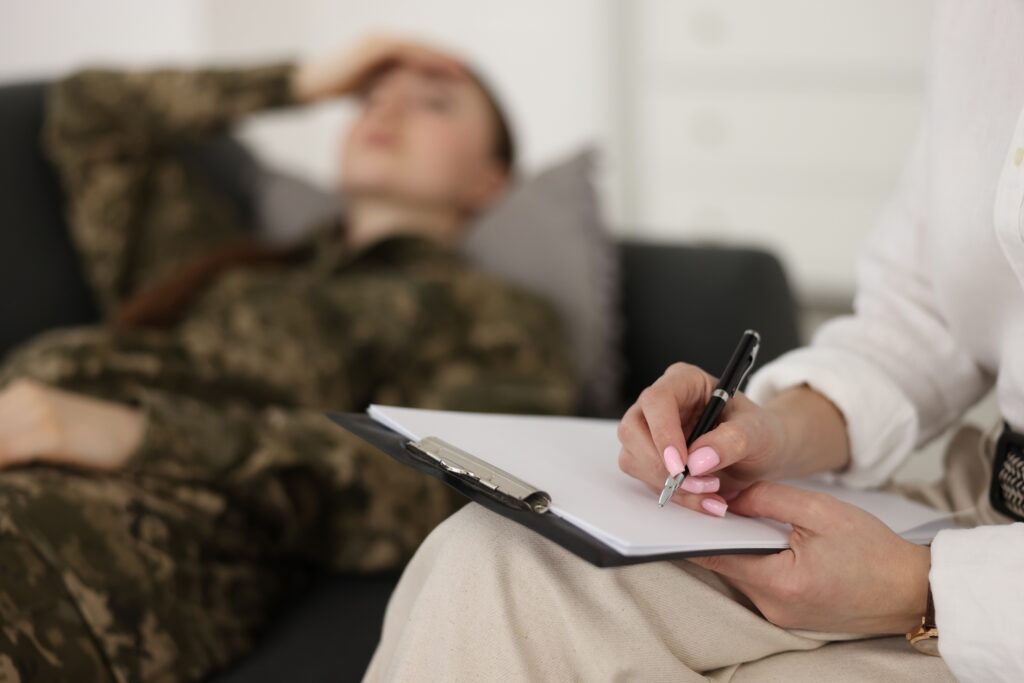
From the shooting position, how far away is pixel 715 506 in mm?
713

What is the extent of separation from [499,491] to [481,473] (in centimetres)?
2

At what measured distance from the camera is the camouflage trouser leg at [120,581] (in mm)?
919

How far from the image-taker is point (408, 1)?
142 inches

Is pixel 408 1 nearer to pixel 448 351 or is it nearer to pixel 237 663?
pixel 448 351

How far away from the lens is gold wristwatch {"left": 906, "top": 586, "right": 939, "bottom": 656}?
27.8 inches

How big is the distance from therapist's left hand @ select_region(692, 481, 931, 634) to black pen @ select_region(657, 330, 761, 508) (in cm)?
5

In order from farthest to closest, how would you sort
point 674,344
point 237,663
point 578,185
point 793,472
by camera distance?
1. point 578,185
2. point 674,344
3. point 237,663
4. point 793,472

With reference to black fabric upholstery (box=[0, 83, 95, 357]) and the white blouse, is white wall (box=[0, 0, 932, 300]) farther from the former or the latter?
the white blouse

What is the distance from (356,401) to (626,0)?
223 cm

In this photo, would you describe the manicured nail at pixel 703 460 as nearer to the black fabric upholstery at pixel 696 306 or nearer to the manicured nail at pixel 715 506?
the manicured nail at pixel 715 506

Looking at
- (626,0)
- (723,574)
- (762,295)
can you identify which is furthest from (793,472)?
(626,0)

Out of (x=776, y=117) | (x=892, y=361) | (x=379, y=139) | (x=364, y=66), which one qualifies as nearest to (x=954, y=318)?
(x=892, y=361)

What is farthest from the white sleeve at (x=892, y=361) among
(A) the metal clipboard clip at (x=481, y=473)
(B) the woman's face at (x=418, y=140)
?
(B) the woman's face at (x=418, y=140)

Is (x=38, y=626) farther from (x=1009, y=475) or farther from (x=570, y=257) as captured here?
(x=570, y=257)
